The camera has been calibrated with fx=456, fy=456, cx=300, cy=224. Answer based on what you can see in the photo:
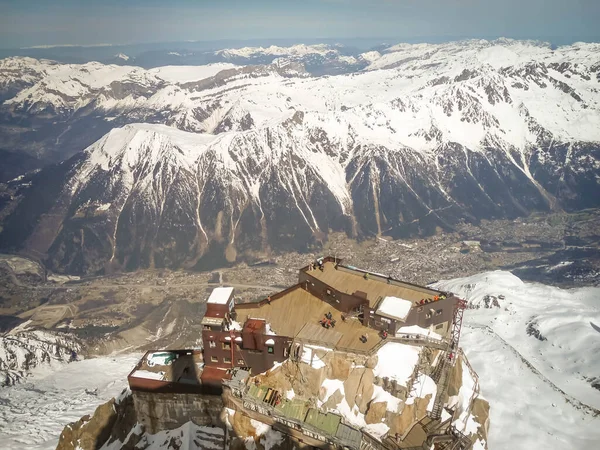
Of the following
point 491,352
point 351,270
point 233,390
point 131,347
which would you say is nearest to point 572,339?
point 491,352

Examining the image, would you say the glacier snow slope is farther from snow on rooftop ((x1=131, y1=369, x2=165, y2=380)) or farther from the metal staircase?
snow on rooftop ((x1=131, y1=369, x2=165, y2=380))

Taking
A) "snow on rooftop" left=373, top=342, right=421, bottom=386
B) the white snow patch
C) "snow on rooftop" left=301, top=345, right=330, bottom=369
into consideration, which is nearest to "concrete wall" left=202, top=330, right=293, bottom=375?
"snow on rooftop" left=301, top=345, right=330, bottom=369

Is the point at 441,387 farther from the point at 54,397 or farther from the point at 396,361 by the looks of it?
the point at 54,397

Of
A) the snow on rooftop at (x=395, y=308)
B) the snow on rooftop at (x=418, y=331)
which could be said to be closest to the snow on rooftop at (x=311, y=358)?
the snow on rooftop at (x=395, y=308)

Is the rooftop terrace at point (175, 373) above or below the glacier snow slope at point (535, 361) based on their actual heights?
above

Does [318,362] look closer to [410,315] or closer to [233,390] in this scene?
[233,390]

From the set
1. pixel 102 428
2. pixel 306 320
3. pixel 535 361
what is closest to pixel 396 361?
pixel 306 320

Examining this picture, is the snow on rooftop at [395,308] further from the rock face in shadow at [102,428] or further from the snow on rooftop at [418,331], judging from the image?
the rock face in shadow at [102,428]
